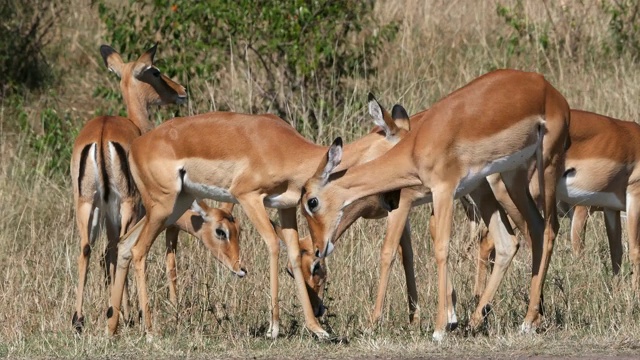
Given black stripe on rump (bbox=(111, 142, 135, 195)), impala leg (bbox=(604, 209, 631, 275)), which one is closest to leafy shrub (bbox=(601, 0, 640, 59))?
impala leg (bbox=(604, 209, 631, 275))

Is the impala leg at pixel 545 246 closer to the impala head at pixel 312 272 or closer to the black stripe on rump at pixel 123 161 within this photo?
the impala head at pixel 312 272

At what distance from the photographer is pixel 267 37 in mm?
11297

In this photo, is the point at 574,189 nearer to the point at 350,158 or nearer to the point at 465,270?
the point at 465,270

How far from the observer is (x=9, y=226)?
10.3m

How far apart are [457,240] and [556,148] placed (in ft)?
6.68

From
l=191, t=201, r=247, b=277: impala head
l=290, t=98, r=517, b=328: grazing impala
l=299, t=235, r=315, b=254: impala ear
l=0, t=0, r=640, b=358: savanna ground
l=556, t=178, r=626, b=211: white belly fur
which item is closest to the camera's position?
l=0, t=0, r=640, b=358: savanna ground

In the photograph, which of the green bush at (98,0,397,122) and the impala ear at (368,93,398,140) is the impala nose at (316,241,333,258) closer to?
the impala ear at (368,93,398,140)

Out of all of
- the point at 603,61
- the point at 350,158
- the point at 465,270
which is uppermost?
the point at 603,61

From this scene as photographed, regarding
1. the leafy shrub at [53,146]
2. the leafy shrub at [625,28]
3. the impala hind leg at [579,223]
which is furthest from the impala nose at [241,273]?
the leafy shrub at [625,28]

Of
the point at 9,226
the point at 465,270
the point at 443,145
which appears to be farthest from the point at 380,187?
the point at 9,226

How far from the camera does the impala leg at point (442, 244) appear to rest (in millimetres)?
6812

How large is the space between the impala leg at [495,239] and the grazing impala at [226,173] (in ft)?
3.25

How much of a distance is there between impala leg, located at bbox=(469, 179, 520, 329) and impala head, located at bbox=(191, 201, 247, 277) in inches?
73.6

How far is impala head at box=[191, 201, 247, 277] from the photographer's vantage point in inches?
355
